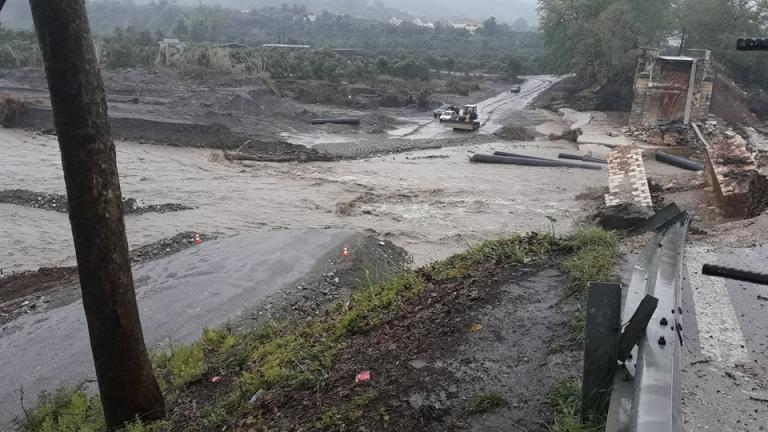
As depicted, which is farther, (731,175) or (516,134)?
(516,134)

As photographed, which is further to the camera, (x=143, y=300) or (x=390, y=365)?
(x=143, y=300)

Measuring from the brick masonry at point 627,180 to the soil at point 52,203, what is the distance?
1116 cm

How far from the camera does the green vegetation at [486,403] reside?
3.61 metres

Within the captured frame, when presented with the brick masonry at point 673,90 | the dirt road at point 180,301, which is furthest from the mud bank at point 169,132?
the brick masonry at point 673,90

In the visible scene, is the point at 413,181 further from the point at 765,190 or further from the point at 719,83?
the point at 719,83

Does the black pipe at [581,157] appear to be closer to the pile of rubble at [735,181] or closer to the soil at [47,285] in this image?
the pile of rubble at [735,181]

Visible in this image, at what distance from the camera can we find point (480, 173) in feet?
79.2

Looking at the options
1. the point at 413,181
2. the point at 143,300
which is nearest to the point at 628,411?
the point at 143,300

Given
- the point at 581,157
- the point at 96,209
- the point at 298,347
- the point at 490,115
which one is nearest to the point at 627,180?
the point at 581,157

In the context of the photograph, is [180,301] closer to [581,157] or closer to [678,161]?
[678,161]

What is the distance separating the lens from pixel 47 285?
36.3 feet

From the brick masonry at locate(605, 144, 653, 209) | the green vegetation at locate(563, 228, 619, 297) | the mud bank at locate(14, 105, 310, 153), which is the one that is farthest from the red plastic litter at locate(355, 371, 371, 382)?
the mud bank at locate(14, 105, 310, 153)

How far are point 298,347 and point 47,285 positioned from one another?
7.66 meters

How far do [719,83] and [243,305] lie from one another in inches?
1278
